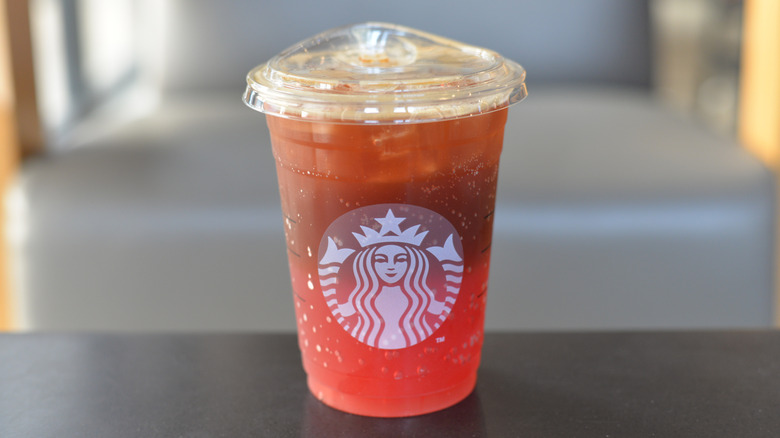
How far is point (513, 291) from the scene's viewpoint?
4.30 feet

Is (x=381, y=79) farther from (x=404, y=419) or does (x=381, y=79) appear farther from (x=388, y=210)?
(x=404, y=419)

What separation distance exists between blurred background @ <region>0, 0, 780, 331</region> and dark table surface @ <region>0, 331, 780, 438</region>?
0.70 meters

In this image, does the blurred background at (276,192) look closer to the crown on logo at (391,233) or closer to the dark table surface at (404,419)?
the dark table surface at (404,419)

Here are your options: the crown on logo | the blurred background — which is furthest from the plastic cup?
the blurred background

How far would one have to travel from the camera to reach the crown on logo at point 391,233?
0.46m

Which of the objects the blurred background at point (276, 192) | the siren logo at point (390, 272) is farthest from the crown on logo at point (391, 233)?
the blurred background at point (276, 192)

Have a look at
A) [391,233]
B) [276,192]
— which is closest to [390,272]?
[391,233]

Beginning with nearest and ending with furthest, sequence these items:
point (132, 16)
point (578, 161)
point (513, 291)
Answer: point (513, 291)
point (578, 161)
point (132, 16)

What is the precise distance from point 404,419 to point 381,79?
20 cm

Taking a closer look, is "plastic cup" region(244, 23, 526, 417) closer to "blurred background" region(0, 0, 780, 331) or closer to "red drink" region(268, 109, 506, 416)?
"red drink" region(268, 109, 506, 416)

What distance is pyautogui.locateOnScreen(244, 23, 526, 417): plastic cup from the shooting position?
46cm

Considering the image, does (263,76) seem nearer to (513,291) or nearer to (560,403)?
(560,403)

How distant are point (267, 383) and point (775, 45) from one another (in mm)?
1374

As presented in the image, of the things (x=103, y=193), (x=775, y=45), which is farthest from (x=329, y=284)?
(x=775, y=45)
